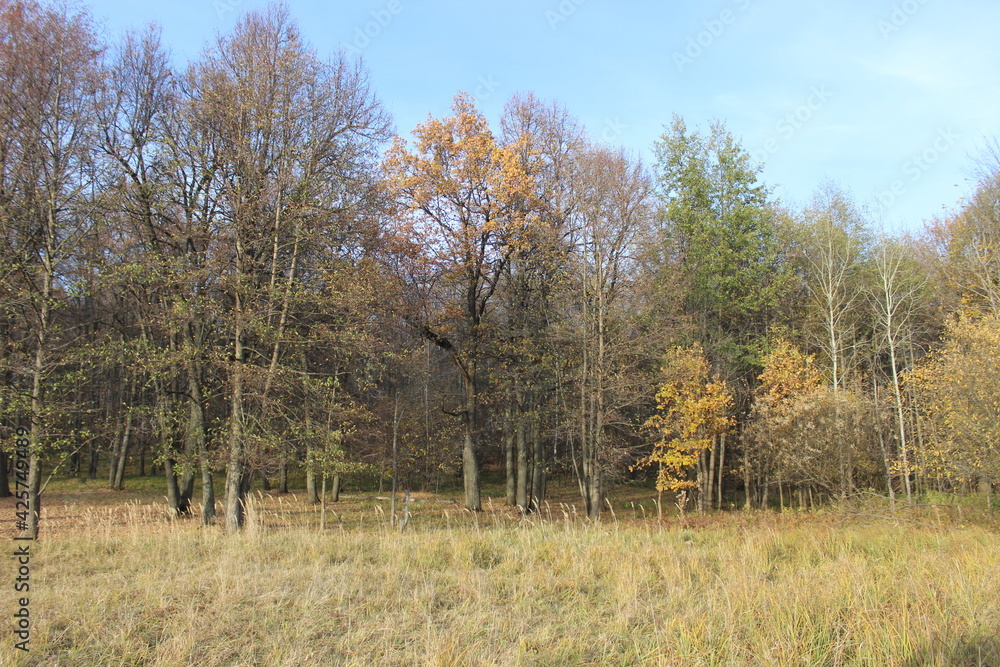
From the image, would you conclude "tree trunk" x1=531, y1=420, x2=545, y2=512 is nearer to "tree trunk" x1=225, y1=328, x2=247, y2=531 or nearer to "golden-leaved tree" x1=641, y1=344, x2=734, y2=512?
"golden-leaved tree" x1=641, y1=344, x2=734, y2=512

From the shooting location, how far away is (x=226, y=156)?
13.3m

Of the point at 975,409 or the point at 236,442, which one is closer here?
the point at 236,442

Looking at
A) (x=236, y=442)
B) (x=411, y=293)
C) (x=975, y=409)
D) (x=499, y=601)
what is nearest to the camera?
(x=499, y=601)

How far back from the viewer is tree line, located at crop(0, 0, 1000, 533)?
38.4 ft

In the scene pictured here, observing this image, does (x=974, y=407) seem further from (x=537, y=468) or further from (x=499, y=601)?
(x=537, y=468)

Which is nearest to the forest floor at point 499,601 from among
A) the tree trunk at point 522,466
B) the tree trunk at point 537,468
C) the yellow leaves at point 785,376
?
→ the tree trunk at point 522,466

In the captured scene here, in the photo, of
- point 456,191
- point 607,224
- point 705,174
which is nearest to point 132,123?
point 456,191

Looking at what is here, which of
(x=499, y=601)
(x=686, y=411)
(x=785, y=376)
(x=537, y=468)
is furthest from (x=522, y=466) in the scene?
(x=499, y=601)

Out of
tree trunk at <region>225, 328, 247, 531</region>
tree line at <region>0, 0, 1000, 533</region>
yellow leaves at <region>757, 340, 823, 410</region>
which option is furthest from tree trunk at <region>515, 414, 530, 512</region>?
tree trunk at <region>225, 328, 247, 531</region>

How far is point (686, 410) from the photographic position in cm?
1975

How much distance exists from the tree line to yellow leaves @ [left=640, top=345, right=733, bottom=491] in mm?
127

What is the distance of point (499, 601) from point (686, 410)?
15408 mm

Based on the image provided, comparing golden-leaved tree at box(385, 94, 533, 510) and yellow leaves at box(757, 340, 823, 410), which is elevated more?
golden-leaved tree at box(385, 94, 533, 510)

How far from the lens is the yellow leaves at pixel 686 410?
19578mm
